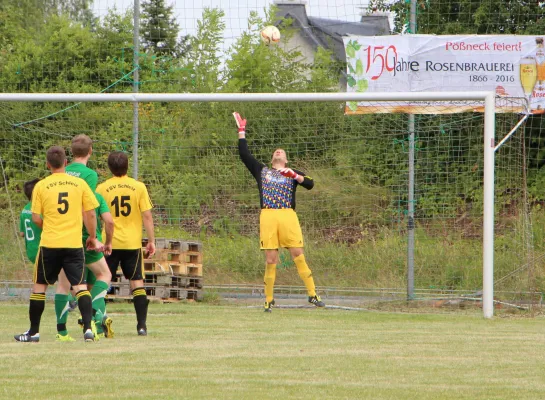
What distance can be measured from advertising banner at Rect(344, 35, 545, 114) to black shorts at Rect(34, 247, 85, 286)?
6.92 m

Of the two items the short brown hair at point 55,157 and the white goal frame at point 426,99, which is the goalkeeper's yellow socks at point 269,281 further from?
the short brown hair at point 55,157

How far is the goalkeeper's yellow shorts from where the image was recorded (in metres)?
12.5

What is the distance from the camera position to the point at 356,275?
14.7m

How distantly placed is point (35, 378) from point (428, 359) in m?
2.85

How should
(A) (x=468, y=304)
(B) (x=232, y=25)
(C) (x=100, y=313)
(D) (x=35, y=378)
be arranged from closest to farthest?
(D) (x=35, y=378)
(C) (x=100, y=313)
(A) (x=468, y=304)
(B) (x=232, y=25)

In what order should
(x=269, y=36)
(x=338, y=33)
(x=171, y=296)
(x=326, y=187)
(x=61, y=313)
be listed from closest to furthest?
1. (x=61, y=313)
2. (x=171, y=296)
3. (x=326, y=187)
4. (x=269, y=36)
5. (x=338, y=33)

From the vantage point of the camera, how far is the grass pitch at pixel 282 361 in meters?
5.68

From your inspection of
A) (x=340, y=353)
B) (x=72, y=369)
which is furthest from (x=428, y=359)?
(x=72, y=369)

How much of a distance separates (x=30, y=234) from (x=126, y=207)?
3.21ft

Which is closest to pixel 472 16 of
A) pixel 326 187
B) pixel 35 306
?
pixel 326 187

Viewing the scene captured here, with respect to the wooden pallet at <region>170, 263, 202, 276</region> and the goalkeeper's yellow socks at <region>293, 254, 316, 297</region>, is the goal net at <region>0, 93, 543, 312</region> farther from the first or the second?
the goalkeeper's yellow socks at <region>293, 254, 316, 297</region>

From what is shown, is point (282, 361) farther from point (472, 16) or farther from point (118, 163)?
point (472, 16)

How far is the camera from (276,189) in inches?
494

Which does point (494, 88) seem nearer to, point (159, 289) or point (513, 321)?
point (513, 321)
